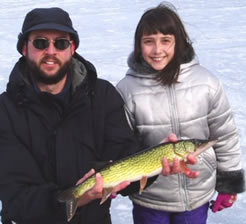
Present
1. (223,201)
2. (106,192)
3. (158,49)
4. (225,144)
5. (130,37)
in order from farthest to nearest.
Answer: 1. (130,37)
2. (223,201)
3. (225,144)
4. (158,49)
5. (106,192)

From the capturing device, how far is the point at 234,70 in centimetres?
710

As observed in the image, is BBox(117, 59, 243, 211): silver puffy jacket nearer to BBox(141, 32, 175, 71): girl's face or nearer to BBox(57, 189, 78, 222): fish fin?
BBox(141, 32, 175, 71): girl's face

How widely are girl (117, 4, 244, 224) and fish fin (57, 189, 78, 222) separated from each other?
700 mm

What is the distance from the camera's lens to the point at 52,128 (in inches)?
90.1

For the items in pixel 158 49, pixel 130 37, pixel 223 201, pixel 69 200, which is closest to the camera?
pixel 69 200

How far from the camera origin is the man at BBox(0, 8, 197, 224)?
221 centimetres

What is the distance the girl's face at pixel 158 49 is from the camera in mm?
2633

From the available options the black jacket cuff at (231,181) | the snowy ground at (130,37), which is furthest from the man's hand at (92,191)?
the snowy ground at (130,37)

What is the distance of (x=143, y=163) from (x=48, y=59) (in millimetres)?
833

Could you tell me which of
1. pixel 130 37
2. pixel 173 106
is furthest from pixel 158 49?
pixel 130 37

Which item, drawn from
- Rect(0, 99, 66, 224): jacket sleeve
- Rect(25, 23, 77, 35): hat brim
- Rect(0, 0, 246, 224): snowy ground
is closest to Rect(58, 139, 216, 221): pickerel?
Rect(0, 99, 66, 224): jacket sleeve

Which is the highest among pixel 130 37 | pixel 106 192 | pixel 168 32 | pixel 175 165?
pixel 168 32

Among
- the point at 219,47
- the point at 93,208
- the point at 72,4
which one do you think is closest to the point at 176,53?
the point at 93,208

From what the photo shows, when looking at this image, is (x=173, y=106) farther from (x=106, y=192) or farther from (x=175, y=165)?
(x=106, y=192)
